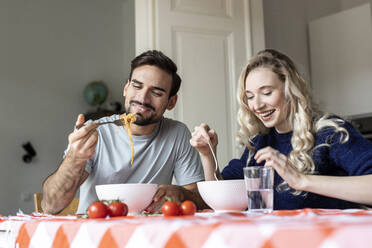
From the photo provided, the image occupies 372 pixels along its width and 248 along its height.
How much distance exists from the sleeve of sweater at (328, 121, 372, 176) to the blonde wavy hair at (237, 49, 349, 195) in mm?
22

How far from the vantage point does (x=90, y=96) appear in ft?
17.2

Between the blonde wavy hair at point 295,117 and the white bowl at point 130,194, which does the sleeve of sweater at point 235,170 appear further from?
the white bowl at point 130,194

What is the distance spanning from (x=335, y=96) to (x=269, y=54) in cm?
252

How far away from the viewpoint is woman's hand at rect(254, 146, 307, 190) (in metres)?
1.10

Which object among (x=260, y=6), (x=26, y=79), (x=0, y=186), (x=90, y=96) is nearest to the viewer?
(x=260, y=6)

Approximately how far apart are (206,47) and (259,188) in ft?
7.31

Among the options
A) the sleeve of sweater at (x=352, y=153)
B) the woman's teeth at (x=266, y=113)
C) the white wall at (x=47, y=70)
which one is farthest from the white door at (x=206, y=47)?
the white wall at (x=47, y=70)

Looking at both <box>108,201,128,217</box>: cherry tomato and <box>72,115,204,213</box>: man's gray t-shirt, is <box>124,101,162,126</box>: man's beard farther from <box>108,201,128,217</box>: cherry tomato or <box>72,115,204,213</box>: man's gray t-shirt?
<box>108,201,128,217</box>: cherry tomato

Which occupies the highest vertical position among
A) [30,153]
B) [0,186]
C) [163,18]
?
[163,18]

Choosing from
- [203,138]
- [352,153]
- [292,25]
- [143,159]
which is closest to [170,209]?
[203,138]

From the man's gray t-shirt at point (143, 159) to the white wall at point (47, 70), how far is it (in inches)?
125

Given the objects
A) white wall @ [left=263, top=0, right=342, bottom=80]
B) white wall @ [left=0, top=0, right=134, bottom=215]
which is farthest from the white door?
white wall @ [left=0, top=0, right=134, bottom=215]

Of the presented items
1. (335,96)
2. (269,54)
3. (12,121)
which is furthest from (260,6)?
(12,121)

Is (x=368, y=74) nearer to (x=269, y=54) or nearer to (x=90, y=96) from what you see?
(x=269, y=54)
